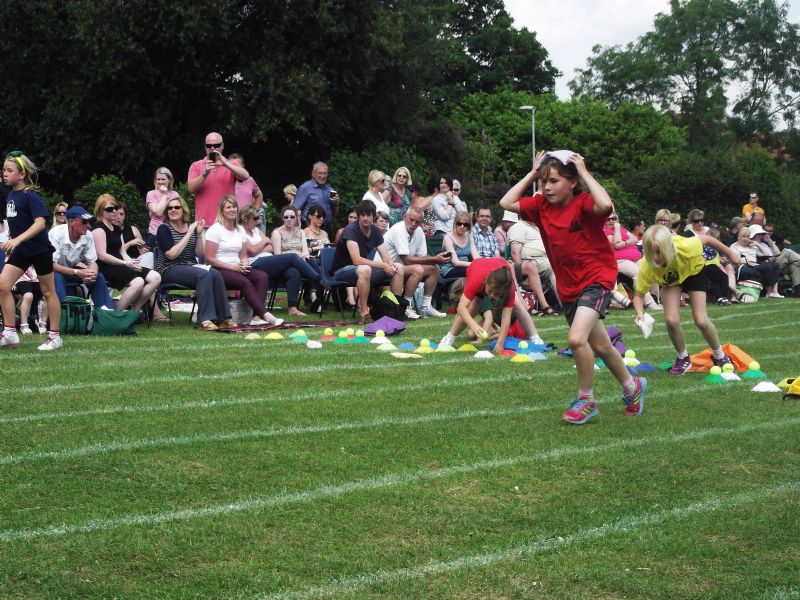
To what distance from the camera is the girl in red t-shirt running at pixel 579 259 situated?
7996 mm

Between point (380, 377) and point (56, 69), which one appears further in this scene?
point (56, 69)

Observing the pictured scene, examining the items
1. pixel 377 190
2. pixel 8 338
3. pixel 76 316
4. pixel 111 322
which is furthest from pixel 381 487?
pixel 377 190

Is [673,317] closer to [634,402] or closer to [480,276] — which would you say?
[634,402]

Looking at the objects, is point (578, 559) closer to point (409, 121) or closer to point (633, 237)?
point (633, 237)

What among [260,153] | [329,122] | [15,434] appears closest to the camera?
[15,434]

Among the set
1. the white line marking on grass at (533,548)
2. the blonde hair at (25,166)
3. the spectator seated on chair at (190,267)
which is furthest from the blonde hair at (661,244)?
the blonde hair at (25,166)

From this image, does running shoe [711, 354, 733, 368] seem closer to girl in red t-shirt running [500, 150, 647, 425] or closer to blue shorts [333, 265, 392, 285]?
girl in red t-shirt running [500, 150, 647, 425]

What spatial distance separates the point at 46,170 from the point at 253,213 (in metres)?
17.0

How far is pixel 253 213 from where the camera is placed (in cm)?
1537

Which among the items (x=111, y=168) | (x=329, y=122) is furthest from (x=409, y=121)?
(x=111, y=168)

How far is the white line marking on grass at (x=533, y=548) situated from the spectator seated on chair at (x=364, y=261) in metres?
9.41

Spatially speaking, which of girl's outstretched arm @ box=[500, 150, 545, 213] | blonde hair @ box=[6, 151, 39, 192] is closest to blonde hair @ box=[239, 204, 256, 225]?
blonde hair @ box=[6, 151, 39, 192]

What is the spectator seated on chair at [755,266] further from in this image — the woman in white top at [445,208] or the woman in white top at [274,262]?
the woman in white top at [274,262]

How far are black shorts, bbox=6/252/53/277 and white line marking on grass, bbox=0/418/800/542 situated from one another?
21.0ft
